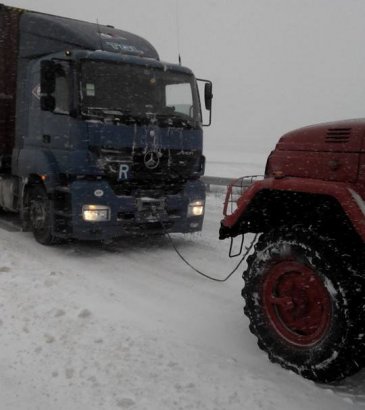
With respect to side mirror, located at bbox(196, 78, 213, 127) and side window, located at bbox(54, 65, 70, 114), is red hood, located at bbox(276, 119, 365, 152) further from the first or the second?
side mirror, located at bbox(196, 78, 213, 127)

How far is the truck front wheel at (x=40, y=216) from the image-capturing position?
21.5 feet

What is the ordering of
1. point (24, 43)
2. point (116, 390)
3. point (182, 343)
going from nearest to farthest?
point (116, 390) → point (182, 343) → point (24, 43)

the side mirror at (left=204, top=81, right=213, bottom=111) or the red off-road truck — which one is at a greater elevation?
the side mirror at (left=204, top=81, right=213, bottom=111)

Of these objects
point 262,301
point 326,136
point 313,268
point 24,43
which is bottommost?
point 262,301

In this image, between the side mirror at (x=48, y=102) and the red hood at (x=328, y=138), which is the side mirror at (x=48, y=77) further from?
the red hood at (x=328, y=138)

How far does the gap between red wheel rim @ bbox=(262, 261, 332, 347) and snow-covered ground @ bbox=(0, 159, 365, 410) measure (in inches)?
11.5

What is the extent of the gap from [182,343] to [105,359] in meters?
0.66

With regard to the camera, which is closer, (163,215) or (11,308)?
(11,308)

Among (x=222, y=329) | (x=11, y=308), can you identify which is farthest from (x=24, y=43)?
(x=222, y=329)

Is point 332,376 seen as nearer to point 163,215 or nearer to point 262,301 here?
point 262,301

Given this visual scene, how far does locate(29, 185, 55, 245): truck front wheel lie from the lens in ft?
21.5

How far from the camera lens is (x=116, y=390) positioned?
2.94m

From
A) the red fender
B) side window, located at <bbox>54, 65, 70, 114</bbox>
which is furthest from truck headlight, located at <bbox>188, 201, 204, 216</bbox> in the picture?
the red fender

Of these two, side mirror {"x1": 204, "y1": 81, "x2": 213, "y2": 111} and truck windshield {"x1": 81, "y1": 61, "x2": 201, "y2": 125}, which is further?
side mirror {"x1": 204, "y1": 81, "x2": 213, "y2": 111}
